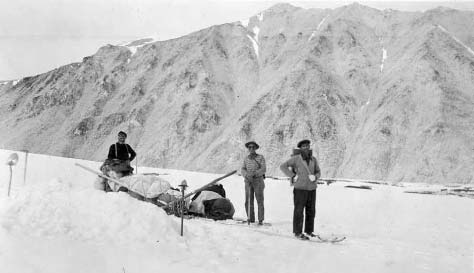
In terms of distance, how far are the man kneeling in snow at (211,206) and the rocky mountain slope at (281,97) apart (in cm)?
3497

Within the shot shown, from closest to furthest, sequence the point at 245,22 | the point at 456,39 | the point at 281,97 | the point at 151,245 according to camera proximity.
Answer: the point at 151,245 → the point at 281,97 → the point at 456,39 → the point at 245,22

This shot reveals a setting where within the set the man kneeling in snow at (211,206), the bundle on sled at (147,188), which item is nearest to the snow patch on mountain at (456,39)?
the man kneeling in snow at (211,206)

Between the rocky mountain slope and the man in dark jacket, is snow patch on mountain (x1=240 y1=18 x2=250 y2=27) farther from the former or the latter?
the man in dark jacket

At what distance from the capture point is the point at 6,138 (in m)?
64.4

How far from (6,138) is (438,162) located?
53.1 meters

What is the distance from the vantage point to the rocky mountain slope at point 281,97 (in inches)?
1857

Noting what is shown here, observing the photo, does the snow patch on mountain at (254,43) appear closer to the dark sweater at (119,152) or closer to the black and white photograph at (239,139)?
the black and white photograph at (239,139)

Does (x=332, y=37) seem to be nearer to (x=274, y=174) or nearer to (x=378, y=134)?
(x=378, y=134)

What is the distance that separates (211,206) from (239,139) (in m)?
40.3

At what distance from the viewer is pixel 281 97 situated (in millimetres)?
54688

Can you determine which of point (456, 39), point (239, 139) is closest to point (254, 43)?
point (239, 139)

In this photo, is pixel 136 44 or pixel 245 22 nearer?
pixel 245 22

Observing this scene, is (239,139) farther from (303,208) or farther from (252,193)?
(303,208)

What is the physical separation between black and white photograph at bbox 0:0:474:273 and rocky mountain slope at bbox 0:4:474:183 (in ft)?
0.75
